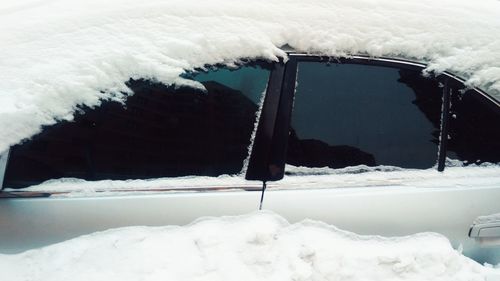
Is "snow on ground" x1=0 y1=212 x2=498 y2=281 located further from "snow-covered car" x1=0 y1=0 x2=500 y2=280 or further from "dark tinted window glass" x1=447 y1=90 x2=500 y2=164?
"dark tinted window glass" x1=447 y1=90 x2=500 y2=164

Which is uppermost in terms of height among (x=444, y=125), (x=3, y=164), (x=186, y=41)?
(x=186, y=41)

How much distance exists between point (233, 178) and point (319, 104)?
0.47 m

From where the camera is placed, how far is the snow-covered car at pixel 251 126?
5.15ft

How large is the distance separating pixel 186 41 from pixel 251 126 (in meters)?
0.45

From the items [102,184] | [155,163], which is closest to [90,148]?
[102,184]

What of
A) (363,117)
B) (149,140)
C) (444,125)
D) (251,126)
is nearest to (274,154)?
(251,126)

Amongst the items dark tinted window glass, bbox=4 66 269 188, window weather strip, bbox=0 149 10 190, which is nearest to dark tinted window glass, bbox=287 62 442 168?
dark tinted window glass, bbox=4 66 269 188

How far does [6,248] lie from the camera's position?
1.55 meters

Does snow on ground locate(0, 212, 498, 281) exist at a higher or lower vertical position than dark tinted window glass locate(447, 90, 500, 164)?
lower

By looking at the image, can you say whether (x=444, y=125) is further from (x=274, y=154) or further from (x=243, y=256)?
(x=243, y=256)

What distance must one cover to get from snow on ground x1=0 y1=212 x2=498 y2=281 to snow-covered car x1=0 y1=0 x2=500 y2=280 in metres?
0.03

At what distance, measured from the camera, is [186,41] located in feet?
5.41

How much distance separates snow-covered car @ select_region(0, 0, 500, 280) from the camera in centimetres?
157

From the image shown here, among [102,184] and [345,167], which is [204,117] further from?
[345,167]
